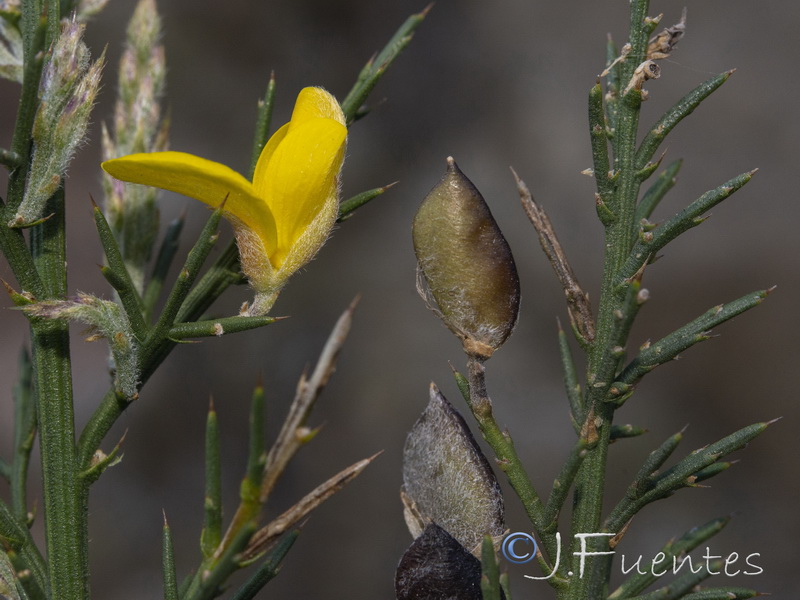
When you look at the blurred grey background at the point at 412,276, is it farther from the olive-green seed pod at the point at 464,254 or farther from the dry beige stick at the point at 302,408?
the dry beige stick at the point at 302,408

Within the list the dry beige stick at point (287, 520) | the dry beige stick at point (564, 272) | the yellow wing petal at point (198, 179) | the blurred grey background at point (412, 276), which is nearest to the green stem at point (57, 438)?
the yellow wing petal at point (198, 179)

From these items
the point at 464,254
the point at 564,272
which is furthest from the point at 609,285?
the point at 464,254

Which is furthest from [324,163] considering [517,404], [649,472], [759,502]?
[759,502]

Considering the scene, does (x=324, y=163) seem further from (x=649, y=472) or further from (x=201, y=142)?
(x=201, y=142)

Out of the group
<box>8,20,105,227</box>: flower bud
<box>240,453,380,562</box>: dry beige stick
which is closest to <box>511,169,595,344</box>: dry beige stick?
<box>240,453,380,562</box>: dry beige stick

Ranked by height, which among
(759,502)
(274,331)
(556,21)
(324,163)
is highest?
(556,21)

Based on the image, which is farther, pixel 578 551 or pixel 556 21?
pixel 556 21
